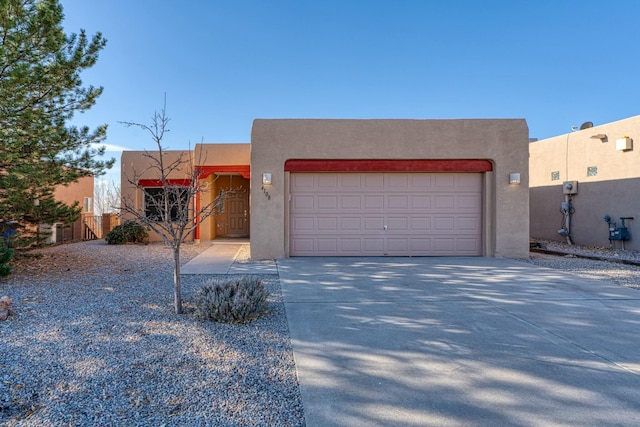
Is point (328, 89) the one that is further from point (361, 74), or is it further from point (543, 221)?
point (543, 221)

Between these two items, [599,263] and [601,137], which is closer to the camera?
[599,263]

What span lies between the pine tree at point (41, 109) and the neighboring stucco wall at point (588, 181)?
1521cm

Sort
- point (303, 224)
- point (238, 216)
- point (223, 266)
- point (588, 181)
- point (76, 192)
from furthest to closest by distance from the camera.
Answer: point (76, 192) → point (238, 216) → point (588, 181) → point (303, 224) → point (223, 266)

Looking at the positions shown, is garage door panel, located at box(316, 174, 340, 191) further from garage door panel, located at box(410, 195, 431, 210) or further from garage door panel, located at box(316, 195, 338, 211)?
garage door panel, located at box(410, 195, 431, 210)

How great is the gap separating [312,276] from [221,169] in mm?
8241

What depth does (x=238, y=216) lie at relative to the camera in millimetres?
16469

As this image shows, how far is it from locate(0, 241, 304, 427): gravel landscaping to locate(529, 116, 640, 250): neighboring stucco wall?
1169 centimetres

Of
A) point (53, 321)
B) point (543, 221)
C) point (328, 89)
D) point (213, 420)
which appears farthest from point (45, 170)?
point (543, 221)

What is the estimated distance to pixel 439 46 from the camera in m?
12.2

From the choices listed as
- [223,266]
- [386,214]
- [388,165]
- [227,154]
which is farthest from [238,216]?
[388,165]

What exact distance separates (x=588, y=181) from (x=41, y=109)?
16522 millimetres

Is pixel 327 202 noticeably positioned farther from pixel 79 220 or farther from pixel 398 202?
pixel 79 220

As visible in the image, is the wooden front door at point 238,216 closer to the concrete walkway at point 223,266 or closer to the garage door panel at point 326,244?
the concrete walkway at point 223,266

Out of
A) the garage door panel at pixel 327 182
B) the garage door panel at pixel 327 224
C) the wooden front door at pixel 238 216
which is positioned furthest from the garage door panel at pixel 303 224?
the wooden front door at pixel 238 216
